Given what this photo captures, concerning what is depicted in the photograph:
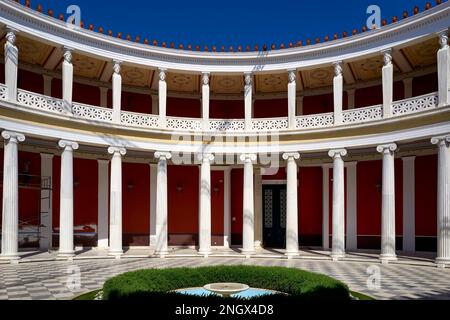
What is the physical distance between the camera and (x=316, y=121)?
2039 cm

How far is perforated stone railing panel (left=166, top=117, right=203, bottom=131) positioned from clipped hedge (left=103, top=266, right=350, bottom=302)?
1040 centimetres

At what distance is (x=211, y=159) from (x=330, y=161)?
6639mm

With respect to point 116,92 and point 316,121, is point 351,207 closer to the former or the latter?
point 316,121

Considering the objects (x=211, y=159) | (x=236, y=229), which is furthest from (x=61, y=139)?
(x=236, y=229)

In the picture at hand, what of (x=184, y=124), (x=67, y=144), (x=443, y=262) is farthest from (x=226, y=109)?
(x=443, y=262)

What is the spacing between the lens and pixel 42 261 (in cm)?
1730

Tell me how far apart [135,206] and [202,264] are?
26.7 ft

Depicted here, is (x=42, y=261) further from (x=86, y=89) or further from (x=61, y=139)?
(x=86, y=89)

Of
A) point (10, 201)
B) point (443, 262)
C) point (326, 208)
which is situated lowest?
point (443, 262)

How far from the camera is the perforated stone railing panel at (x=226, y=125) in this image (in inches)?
849

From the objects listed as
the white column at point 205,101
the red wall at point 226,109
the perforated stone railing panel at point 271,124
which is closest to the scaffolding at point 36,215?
the white column at point 205,101

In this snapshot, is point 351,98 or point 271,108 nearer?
point 351,98

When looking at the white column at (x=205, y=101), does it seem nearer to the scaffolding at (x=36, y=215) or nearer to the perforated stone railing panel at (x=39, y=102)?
the perforated stone railing panel at (x=39, y=102)

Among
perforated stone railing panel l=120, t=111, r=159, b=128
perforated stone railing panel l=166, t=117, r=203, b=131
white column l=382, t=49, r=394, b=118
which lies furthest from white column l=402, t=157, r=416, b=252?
perforated stone railing panel l=120, t=111, r=159, b=128
